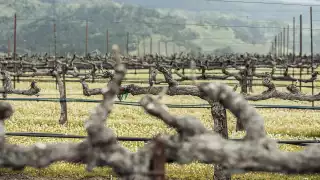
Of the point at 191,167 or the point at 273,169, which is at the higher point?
the point at 273,169

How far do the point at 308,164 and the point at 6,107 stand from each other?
9.68 feet

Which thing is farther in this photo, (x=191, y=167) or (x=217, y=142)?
(x=191, y=167)

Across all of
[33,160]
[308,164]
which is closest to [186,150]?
[308,164]

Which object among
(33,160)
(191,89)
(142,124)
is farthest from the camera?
(142,124)

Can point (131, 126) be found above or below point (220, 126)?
below

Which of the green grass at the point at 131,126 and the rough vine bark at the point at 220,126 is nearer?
the rough vine bark at the point at 220,126

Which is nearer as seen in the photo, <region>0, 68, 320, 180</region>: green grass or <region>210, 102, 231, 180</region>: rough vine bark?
<region>210, 102, 231, 180</region>: rough vine bark

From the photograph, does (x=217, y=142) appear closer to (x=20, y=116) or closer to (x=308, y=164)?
(x=308, y=164)

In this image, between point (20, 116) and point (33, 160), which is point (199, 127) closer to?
point (33, 160)

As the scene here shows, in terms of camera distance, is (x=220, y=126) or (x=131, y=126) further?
(x=131, y=126)

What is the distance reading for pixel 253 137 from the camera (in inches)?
228

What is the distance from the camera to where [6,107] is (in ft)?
19.8

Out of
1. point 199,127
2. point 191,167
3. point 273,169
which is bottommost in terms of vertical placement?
point 191,167

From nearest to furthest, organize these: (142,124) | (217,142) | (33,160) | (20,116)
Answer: (217,142), (33,160), (142,124), (20,116)
